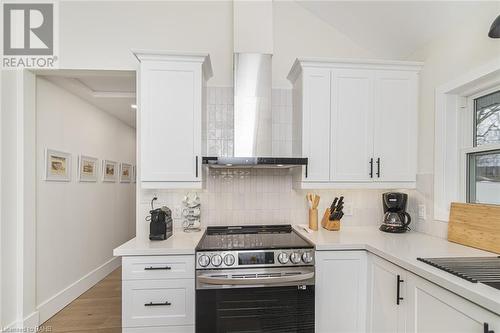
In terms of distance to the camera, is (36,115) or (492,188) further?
(36,115)

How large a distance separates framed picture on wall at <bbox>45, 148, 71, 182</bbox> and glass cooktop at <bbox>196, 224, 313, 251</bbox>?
72.5 inches

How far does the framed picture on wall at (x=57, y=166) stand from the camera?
2.71 meters

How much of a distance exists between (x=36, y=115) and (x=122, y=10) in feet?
4.43

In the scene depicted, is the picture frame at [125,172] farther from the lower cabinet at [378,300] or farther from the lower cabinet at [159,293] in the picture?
the lower cabinet at [378,300]

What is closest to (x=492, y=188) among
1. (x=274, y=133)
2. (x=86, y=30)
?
(x=274, y=133)

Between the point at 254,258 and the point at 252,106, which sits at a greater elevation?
the point at 252,106

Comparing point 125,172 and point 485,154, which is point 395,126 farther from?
point 125,172

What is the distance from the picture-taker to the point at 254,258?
5.86ft

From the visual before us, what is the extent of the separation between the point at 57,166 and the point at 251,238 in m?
2.36

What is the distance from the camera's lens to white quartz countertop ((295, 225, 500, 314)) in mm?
1056

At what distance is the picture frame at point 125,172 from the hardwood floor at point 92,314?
187cm

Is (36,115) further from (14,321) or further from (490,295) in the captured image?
(490,295)

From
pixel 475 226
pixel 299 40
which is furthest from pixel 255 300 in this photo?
pixel 299 40

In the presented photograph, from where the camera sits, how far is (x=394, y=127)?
7.36 ft
